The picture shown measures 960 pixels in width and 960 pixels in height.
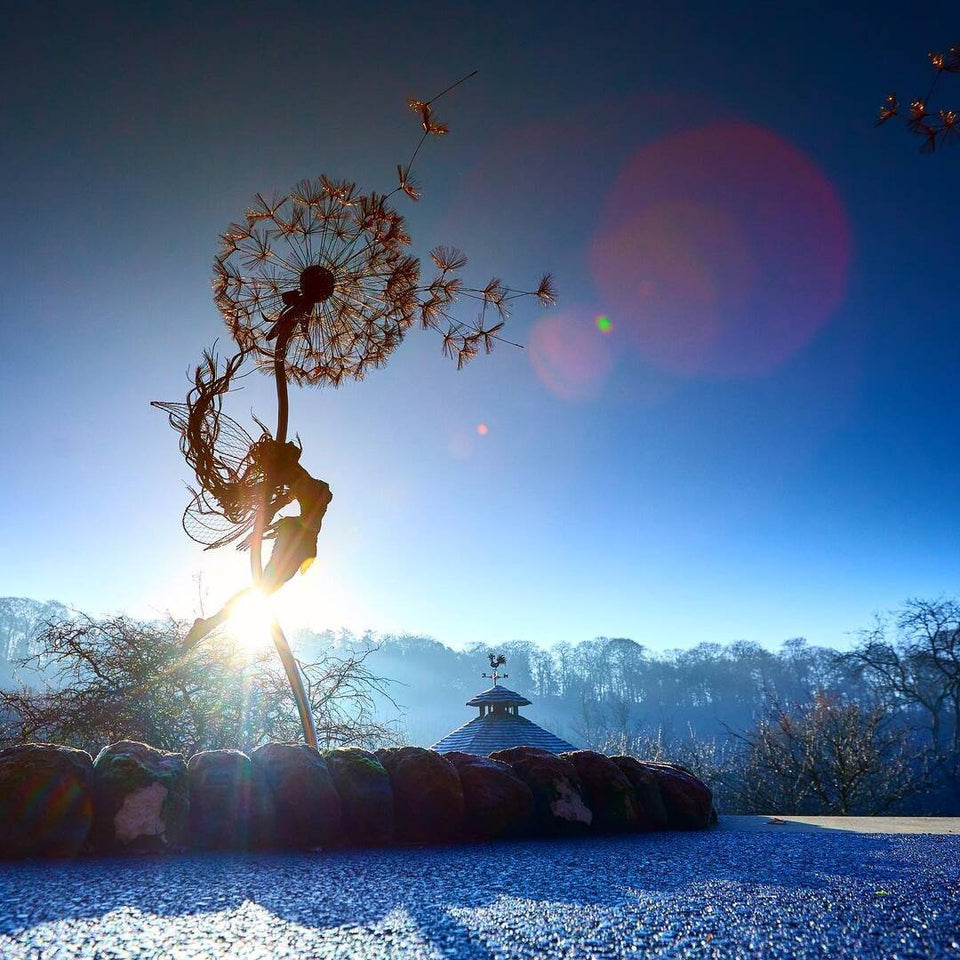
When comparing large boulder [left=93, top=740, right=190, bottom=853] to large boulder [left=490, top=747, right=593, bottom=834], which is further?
large boulder [left=490, top=747, right=593, bottom=834]

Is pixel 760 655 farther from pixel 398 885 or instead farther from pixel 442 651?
pixel 398 885

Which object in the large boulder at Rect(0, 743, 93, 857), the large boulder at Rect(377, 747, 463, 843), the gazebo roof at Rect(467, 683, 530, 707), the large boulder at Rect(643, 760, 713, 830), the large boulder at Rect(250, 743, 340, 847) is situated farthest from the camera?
the gazebo roof at Rect(467, 683, 530, 707)

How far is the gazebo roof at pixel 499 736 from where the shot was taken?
43.0 ft

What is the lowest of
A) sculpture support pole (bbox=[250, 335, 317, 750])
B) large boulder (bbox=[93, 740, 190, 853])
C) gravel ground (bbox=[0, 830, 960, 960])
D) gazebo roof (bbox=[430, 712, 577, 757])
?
gazebo roof (bbox=[430, 712, 577, 757])

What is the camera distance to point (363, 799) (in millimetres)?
3029

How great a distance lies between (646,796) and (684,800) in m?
0.32

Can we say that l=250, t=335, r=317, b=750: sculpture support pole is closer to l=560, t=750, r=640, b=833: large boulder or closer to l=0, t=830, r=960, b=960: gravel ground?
l=0, t=830, r=960, b=960: gravel ground

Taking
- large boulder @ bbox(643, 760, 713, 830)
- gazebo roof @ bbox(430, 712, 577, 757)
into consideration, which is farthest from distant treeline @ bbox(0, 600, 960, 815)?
large boulder @ bbox(643, 760, 713, 830)

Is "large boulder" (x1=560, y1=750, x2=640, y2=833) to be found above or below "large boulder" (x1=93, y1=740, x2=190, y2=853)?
below

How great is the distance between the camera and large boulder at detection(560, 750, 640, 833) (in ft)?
12.1

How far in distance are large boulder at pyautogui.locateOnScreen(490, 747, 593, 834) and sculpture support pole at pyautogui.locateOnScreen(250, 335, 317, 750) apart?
1.38 meters

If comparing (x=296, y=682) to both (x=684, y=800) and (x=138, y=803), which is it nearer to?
(x=138, y=803)

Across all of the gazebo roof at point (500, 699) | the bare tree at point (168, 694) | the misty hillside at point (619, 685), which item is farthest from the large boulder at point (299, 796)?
the misty hillside at point (619, 685)

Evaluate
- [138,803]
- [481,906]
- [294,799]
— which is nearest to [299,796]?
[294,799]
